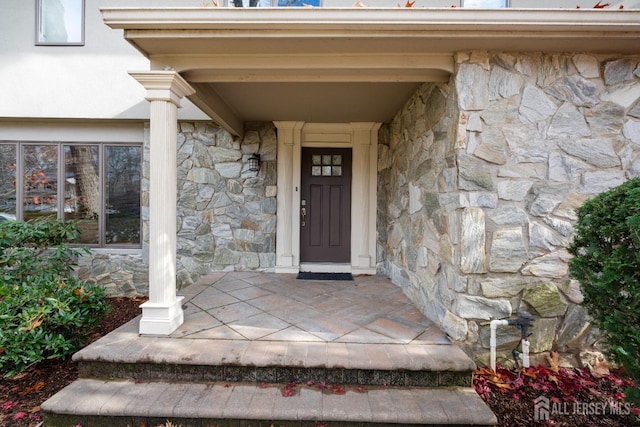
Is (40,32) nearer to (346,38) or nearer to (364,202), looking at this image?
(346,38)

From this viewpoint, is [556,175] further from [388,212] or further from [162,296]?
[162,296]

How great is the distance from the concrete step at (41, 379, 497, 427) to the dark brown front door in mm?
2271

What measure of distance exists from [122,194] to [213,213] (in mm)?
1249

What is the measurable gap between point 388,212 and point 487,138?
1.74 metres

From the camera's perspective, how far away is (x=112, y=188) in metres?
3.81

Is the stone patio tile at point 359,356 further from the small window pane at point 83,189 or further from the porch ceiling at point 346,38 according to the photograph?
the small window pane at point 83,189

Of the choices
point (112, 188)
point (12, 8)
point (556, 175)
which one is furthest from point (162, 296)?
point (12, 8)

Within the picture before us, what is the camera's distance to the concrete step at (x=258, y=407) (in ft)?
5.16

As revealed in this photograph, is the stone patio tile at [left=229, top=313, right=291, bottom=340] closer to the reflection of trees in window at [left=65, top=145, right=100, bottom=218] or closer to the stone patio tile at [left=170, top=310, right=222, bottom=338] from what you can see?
the stone patio tile at [left=170, top=310, right=222, bottom=338]

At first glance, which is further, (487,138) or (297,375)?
(487,138)

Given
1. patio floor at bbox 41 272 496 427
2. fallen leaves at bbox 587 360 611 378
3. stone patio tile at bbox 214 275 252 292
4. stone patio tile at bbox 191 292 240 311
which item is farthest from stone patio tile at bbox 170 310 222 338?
fallen leaves at bbox 587 360 611 378

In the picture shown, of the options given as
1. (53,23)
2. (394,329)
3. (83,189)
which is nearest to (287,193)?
(394,329)

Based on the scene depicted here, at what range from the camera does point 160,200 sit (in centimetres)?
212

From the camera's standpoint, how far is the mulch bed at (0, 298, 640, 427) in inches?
67.2
